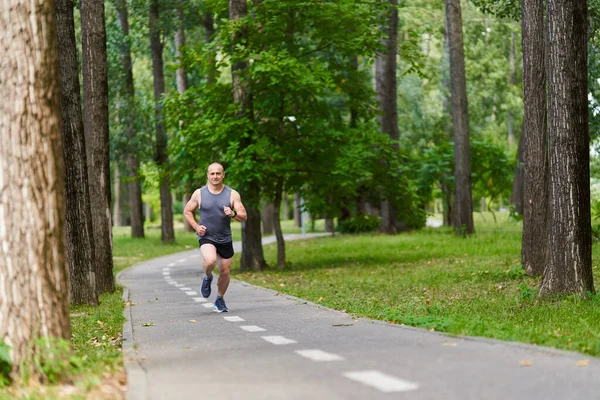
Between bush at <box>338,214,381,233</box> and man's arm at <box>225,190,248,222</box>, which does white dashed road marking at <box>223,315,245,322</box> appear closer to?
man's arm at <box>225,190,248,222</box>

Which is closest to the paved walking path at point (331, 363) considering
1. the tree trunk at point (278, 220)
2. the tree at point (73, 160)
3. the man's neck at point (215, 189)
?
the man's neck at point (215, 189)

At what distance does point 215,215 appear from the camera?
13.8m

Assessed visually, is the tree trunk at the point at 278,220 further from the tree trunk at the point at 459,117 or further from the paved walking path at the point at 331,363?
the paved walking path at the point at 331,363

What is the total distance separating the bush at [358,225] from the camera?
4375 cm

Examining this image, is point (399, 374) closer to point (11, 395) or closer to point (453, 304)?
point (11, 395)

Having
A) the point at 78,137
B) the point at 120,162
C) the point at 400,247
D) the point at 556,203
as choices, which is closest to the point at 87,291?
the point at 78,137

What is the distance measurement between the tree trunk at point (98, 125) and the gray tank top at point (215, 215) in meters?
5.24

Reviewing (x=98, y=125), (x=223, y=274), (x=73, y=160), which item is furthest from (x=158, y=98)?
(x=223, y=274)

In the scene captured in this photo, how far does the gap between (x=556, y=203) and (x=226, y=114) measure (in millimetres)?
12030

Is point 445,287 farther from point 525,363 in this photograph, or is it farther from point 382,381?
point 382,381

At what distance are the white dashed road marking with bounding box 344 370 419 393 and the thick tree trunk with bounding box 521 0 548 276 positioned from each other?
1122cm

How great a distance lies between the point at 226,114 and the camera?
24328 mm

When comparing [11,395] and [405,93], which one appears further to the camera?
[405,93]

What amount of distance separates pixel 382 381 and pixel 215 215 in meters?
6.98
